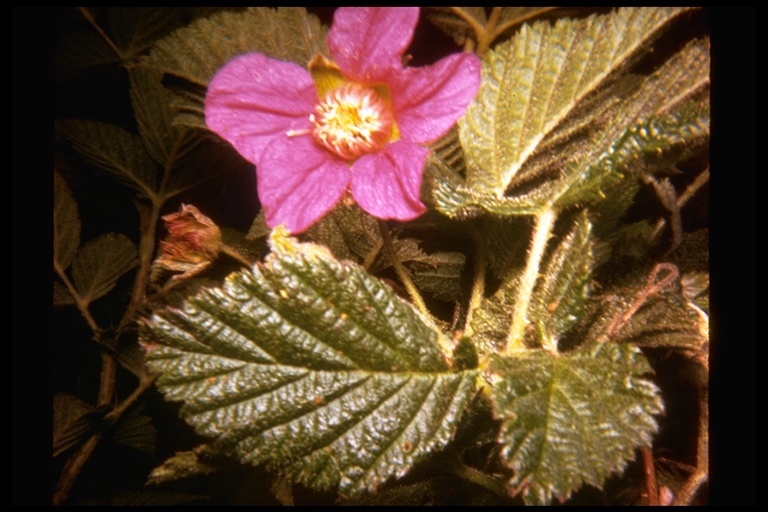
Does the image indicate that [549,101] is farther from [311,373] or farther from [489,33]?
[311,373]

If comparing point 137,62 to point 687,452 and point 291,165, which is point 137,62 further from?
point 687,452

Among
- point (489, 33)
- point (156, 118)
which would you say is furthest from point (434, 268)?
point (156, 118)

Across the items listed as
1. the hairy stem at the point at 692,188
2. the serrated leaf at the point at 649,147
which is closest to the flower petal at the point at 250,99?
the serrated leaf at the point at 649,147

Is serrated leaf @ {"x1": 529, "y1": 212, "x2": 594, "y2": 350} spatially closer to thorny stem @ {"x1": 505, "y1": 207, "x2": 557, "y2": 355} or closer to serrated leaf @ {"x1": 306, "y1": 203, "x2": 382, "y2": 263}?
thorny stem @ {"x1": 505, "y1": 207, "x2": 557, "y2": 355}

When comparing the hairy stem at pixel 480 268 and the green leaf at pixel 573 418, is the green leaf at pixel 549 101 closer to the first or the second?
the hairy stem at pixel 480 268

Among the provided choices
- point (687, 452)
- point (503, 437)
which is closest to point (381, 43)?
point (503, 437)
